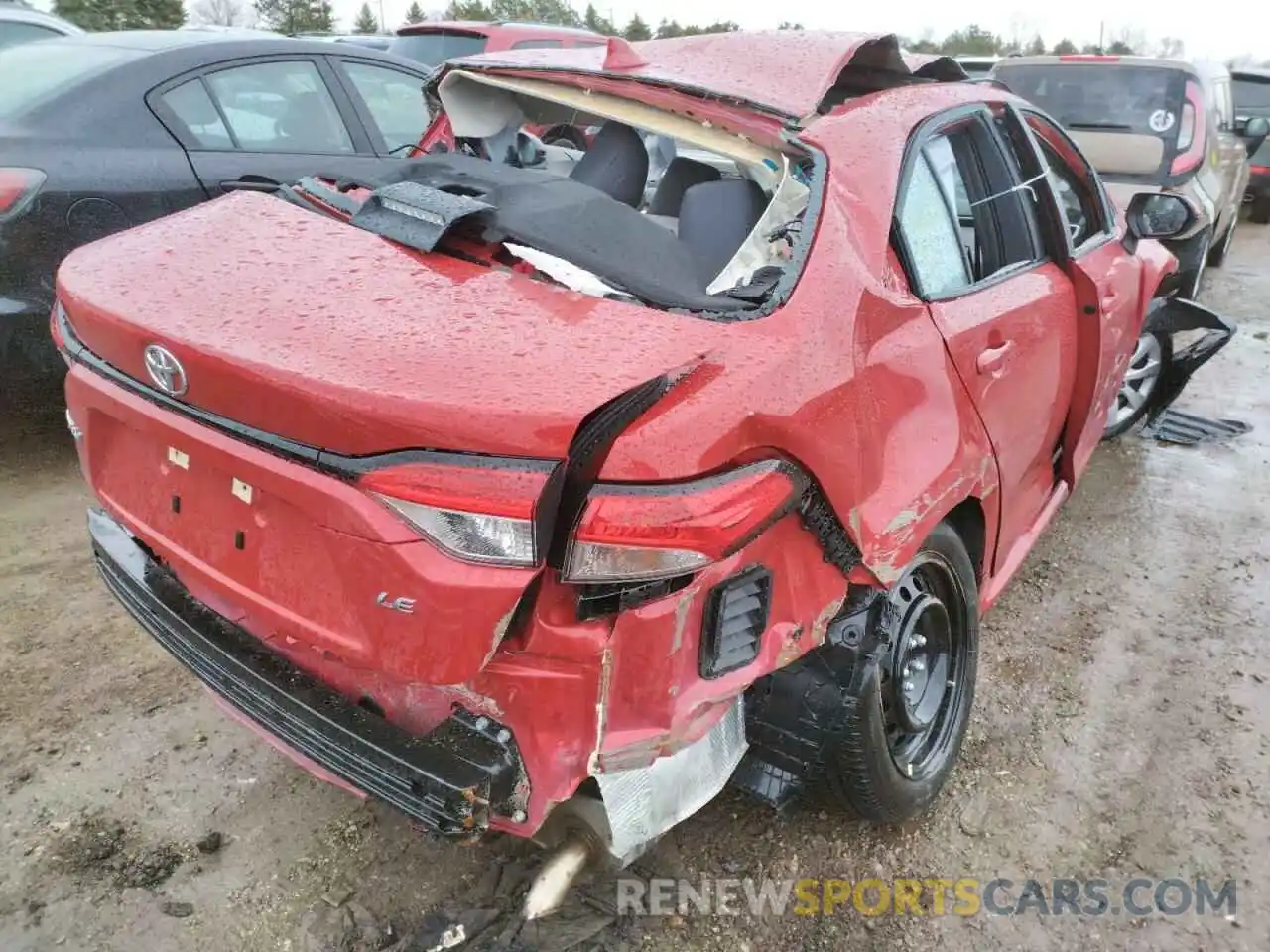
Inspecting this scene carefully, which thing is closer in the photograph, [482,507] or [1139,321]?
[482,507]

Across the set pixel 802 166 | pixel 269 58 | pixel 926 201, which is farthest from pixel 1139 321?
pixel 269 58

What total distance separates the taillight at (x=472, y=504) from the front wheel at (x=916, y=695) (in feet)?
2.94

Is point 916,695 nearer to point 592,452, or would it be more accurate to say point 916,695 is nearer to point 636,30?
→ point 592,452

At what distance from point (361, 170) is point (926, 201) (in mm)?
1438

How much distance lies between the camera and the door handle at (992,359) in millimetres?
2301

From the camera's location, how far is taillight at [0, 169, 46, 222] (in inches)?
142

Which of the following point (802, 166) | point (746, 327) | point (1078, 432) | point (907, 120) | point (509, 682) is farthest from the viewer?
point (1078, 432)

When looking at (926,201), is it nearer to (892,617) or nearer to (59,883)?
(892,617)

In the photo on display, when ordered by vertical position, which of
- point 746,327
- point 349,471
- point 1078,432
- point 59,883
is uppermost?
point 746,327

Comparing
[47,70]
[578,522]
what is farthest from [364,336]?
[47,70]

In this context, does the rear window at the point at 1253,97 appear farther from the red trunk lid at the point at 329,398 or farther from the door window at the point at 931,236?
the red trunk lid at the point at 329,398

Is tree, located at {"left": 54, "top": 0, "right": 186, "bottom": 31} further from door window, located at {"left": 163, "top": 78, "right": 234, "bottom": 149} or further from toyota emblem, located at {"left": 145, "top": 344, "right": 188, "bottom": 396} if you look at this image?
toyota emblem, located at {"left": 145, "top": 344, "right": 188, "bottom": 396}

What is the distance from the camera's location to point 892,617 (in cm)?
214

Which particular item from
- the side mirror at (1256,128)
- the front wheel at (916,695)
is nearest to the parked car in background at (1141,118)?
the side mirror at (1256,128)
